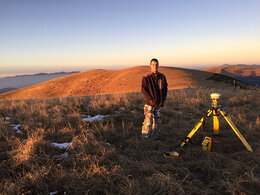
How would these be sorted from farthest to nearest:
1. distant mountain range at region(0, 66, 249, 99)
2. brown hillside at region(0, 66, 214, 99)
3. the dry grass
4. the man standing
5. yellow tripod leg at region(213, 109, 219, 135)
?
brown hillside at region(0, 66, 214, 99) → distant mountain range at region(0, 66, 249, 99) → the man standing → yellow tripod leg at region(213, 109, 219, 135) → the dry grass

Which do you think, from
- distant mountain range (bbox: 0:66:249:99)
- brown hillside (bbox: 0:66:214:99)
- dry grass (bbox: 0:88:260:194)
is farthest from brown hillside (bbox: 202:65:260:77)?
dry grass (bbox: 0:88:260:194)

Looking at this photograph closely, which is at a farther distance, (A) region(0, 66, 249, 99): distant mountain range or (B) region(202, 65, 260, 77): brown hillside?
(B) region(202, 65, 260, 77): brown hillside

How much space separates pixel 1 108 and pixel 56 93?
32.6 metres

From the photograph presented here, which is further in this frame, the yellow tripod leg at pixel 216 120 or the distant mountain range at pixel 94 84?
the distant mountain range at pixel 94 84

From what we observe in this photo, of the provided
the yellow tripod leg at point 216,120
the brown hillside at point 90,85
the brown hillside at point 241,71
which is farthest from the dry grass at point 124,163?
the brown hillside at point 241,71

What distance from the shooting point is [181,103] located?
775cm

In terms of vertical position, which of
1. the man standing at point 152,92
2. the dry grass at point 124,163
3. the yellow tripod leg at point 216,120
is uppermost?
the man standing at point 152,92

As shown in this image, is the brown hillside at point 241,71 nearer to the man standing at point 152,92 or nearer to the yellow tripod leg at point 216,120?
the yellow tripod leg at point 216,120

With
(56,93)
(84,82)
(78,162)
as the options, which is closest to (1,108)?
(78,162)

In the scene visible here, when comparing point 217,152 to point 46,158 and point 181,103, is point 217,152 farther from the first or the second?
point 181,103

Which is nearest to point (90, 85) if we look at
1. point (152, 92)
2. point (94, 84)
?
point (94, 84)

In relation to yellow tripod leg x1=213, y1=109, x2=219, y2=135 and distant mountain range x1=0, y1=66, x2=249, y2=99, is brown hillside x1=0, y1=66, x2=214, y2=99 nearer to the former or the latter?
distant mountain range x1=0, y1=66, x2=249, y2=99

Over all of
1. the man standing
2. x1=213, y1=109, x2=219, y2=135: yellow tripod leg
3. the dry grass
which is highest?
the man standing

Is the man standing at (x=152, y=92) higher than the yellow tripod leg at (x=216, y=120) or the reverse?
higher
